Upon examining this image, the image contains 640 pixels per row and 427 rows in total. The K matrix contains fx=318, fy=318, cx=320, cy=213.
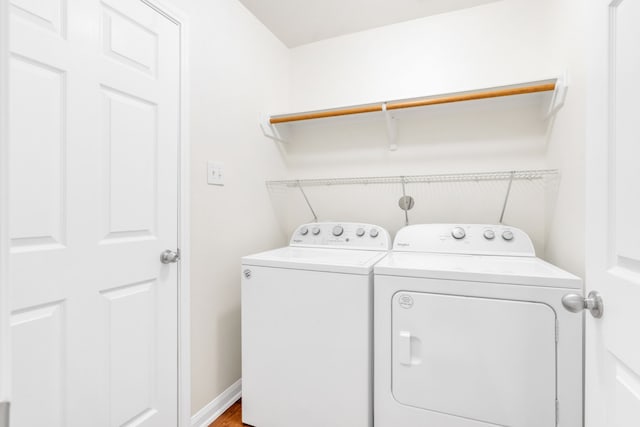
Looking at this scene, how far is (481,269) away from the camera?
131 cm

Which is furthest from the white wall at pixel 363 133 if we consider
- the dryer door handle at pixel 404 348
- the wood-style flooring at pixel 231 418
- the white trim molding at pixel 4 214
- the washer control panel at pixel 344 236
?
the white trim molding at pixel 4 214

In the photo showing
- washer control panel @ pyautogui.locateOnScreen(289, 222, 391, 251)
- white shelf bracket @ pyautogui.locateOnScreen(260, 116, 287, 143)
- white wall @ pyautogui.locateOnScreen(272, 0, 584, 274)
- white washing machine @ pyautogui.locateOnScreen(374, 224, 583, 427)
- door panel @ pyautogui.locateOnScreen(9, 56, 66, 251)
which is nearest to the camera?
door panel @ pyautogui.locateOnScreen(9, 56, 66, 251)

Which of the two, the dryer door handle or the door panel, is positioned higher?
the door panel

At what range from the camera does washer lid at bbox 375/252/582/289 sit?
118 cm

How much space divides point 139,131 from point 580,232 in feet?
6.13

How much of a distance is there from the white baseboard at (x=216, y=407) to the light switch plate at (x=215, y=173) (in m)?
1.17

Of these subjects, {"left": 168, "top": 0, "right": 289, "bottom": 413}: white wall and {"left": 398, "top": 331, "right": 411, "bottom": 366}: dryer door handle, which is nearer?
{"left": 398, "top": 331, "right": 411, "bottom": 366}: dryer door handle

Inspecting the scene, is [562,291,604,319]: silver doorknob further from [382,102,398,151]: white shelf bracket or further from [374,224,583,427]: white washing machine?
[382,102,398,151]: white shelf bracket

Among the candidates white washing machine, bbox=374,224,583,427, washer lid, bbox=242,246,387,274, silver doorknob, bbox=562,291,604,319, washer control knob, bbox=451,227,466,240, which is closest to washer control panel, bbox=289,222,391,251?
washer lid, bbox=242,246,387,274

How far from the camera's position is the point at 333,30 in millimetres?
2258

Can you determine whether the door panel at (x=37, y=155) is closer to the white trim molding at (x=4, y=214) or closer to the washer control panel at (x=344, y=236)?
the white trim molding at (x=4, y=214)

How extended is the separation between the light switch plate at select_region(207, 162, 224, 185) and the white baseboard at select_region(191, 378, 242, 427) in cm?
117

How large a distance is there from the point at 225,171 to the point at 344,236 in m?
0.82

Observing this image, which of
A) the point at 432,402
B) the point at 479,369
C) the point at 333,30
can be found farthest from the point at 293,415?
the point at 333,30
